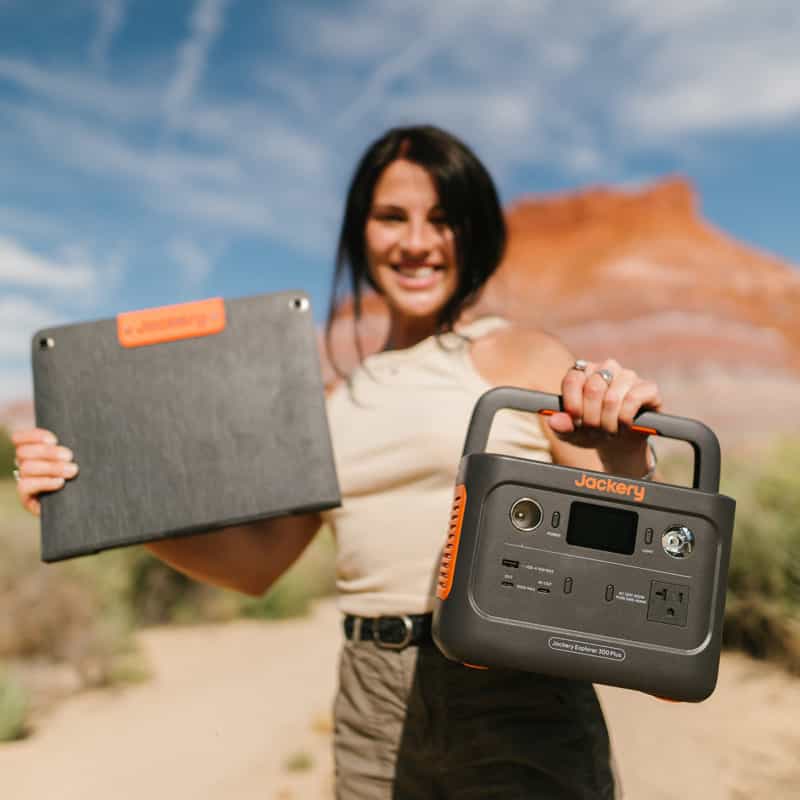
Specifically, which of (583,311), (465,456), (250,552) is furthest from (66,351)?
(583,311)

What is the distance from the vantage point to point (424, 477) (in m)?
1.46

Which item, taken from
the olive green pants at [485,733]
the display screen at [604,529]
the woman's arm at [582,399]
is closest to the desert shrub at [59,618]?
the olive green pants at [485,733]

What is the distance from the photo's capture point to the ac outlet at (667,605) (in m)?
1.08

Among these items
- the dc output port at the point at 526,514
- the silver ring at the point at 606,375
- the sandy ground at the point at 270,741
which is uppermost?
the silver ring at the point at 606,375

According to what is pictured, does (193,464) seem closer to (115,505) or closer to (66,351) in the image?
(115,505)

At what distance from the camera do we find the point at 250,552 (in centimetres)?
165

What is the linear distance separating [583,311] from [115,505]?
3921cm

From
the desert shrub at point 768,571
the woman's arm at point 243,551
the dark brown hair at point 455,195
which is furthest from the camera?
the desert shrub at point 768,571

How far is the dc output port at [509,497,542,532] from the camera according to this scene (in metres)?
1.10

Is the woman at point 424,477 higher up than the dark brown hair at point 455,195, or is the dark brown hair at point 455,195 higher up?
the dark brown hair at point 455,195

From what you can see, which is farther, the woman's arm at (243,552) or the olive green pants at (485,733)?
the woman's arm at (243,552)

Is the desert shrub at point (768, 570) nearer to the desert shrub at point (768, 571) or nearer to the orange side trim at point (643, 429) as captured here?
the desert shrub at point (768, 571)

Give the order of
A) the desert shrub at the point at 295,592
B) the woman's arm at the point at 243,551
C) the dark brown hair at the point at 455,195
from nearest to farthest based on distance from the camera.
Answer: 1. the woman's arm at the point at 243,551
2. the dark brown hair at the point at 455,195
3. the desert shrub at the point at 295,592

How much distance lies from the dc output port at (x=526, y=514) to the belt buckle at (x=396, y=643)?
39 cm
